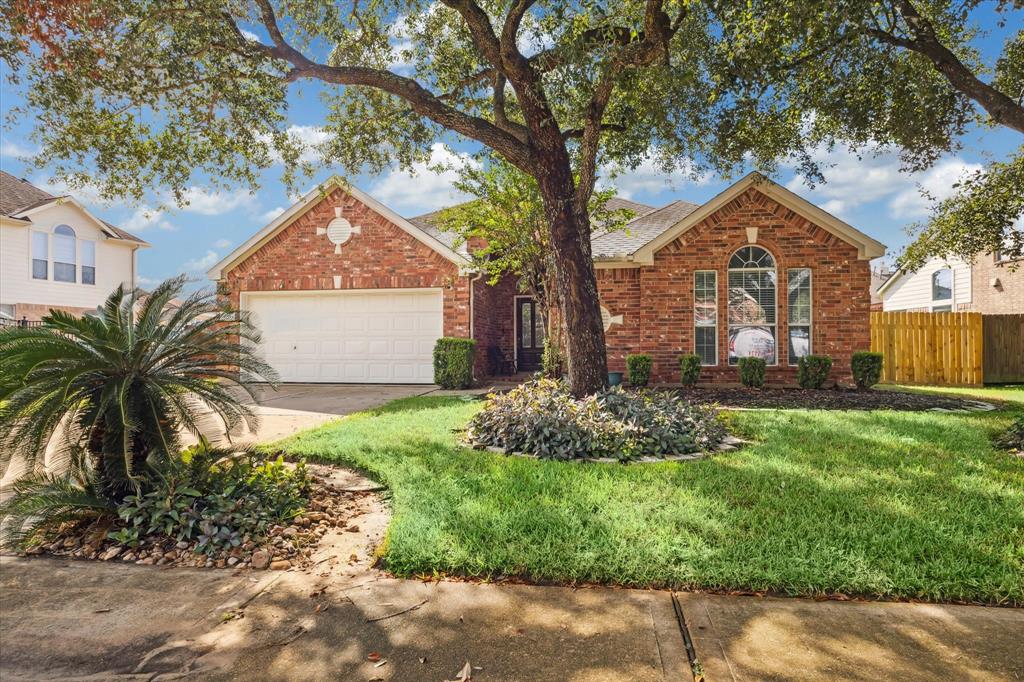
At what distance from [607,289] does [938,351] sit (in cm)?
954

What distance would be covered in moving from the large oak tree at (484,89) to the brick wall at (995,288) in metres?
13.3

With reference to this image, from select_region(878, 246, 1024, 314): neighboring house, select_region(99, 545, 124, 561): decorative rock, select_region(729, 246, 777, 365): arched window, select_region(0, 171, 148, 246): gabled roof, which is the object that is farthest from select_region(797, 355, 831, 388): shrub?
select_region(0, 171, 148, 246): gabled roof

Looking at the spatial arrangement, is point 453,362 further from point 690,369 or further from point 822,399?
point 822,399

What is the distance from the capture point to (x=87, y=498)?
3902 mm

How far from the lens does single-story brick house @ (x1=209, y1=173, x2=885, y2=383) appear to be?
12.5m

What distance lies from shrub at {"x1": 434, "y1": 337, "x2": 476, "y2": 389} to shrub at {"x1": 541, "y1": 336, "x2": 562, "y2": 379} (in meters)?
1.85

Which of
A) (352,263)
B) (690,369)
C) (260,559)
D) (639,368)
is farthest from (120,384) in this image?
(352,263)

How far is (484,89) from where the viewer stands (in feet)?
32.9

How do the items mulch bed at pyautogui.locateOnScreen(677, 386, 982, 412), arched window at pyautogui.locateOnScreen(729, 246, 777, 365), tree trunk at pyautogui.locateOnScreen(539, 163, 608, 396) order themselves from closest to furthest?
tree trunk at pyautogui.locateOnScreen(539, 163, 608, 396) → mulch bed at pyautogui.locateOnScreen(677, 386, 982, 412) → arched window at pyautogui.locateOnScreen(729, 246, 777, 365)

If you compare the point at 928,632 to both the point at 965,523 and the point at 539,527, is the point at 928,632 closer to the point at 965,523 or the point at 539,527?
the point at 965,523

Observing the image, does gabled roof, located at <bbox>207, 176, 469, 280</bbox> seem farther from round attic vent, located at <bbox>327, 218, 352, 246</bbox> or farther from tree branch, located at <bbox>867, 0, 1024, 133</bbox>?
tree branch, located at <bbox>867, 0, 1024, 133</bbox>

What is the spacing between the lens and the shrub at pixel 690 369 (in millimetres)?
12211

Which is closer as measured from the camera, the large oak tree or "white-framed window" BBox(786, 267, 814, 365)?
the large oak tree

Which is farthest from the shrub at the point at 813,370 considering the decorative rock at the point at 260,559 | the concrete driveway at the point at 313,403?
the decorative rock at the point at 260,559
